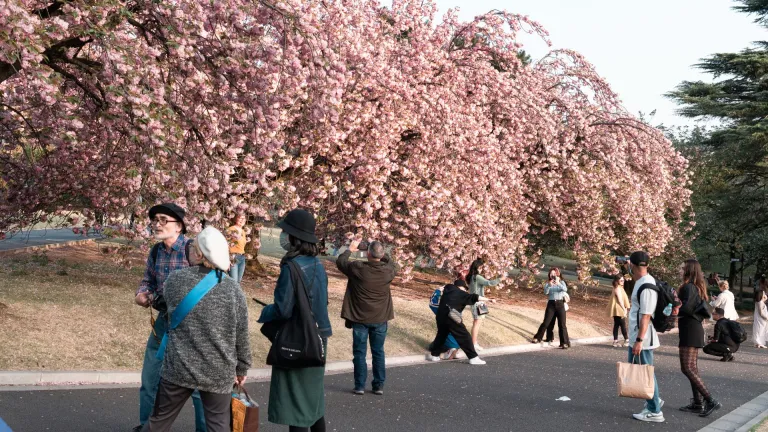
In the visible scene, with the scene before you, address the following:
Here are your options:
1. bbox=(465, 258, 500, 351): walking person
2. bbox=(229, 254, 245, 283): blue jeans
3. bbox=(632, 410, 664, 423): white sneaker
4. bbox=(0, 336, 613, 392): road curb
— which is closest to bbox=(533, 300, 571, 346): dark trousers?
bbox=(465, 258, 500, 351): walking person

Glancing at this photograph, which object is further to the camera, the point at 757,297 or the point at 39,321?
the point at 757,297

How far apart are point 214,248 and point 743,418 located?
23.4 feet

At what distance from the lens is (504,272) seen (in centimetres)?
2034

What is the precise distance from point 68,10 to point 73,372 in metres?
4.11

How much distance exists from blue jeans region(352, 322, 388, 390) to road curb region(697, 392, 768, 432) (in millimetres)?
3548

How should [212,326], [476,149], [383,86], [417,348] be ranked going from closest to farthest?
[212,326]
[417,348]
[383,86]
[476,149]

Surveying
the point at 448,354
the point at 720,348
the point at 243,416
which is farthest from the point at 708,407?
the point at 720,348

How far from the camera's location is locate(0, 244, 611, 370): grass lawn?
31.1 ft

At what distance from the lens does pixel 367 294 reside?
9.29 metres

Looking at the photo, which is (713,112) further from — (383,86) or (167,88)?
(167,88)

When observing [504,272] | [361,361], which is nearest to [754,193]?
[504,272]

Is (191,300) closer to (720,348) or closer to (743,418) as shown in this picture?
(743,418)

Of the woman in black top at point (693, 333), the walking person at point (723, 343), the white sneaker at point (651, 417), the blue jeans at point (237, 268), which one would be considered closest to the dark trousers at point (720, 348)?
the walking person at point (723, 343)

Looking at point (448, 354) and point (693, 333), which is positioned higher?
point (693, 333)
